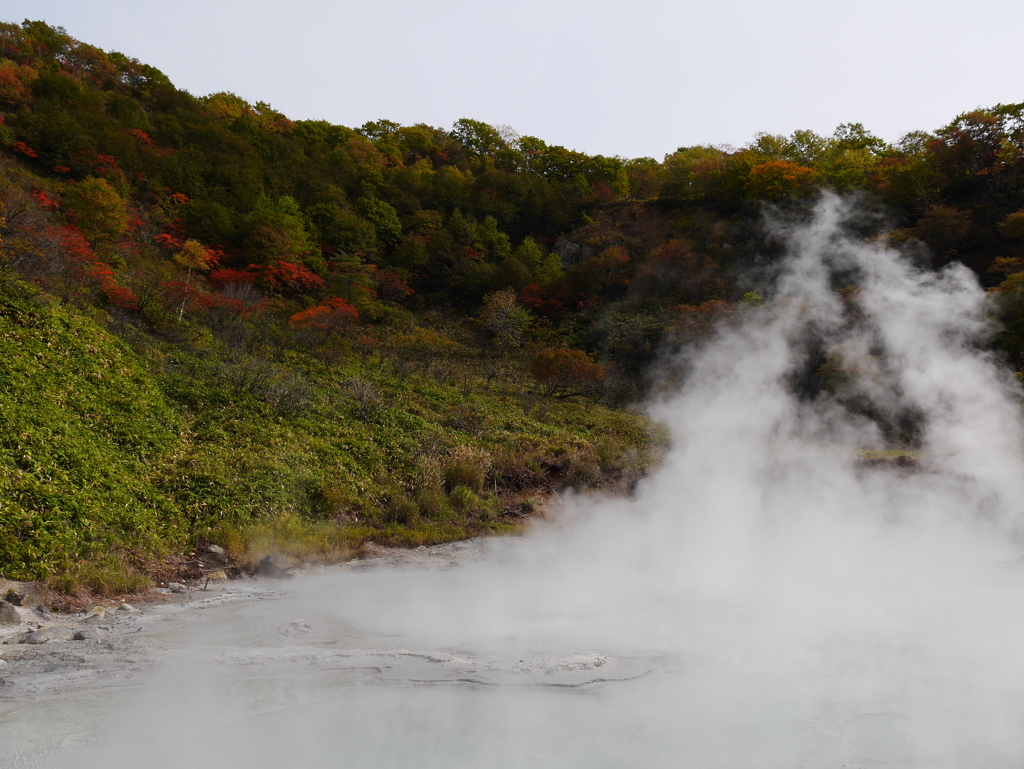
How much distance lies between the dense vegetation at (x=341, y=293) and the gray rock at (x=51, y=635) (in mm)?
1449

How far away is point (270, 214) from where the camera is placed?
33.1 metres

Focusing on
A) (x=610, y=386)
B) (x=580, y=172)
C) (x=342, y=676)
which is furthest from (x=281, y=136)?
(x=342, y=676)

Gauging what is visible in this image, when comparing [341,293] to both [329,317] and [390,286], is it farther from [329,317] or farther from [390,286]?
[329,317]

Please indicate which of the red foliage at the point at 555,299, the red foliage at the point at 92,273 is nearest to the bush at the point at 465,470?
the red foliage at the point at 92,273

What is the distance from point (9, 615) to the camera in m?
5.38

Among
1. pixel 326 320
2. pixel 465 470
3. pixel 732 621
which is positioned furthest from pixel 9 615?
pixel 326 320

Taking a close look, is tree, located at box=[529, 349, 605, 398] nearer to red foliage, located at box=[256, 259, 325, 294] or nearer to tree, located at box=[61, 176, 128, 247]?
red foliage, located at box=[256, 259, 325, 294]

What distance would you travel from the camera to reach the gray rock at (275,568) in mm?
8031

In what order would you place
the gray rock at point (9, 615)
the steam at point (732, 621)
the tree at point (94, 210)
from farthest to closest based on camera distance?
the tree at point (94, 210)
the gray rock at point (9, 615)
the steam at point (732, 621)

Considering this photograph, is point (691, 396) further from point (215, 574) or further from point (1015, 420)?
point (215, 574)

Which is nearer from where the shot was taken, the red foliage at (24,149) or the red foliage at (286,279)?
the red foliage at (24,149)

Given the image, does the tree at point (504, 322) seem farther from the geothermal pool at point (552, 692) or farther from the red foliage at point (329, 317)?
the geothermal pool at point (552, 692)

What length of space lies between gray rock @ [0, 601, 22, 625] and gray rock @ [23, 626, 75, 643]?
333mm

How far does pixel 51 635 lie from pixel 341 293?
2631cm
